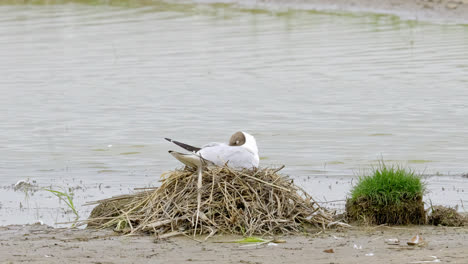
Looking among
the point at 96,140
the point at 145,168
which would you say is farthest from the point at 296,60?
the point at 145,168

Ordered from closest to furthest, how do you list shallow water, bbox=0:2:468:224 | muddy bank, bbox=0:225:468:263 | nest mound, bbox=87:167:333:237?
muddy bank, bbox=0:225:468:263
nest mound, bbox=87:167:333:237
shallow water, bbox=0:2:468:224

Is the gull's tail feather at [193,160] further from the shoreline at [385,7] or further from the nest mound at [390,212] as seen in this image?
the shoreline at [385,7]

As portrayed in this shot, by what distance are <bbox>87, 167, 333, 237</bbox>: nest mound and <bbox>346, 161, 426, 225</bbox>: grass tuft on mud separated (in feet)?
1.00

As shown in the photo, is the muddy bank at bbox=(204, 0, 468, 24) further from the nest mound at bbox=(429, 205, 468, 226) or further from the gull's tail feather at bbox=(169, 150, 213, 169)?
the gull's tail feather at bbox=(169, 150, 213, 169)

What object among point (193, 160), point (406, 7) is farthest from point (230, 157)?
point (406, 7)

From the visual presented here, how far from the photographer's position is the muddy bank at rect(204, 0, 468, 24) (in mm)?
23641

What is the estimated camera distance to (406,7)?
81.1ft

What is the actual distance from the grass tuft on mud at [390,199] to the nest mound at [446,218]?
13 centimetres

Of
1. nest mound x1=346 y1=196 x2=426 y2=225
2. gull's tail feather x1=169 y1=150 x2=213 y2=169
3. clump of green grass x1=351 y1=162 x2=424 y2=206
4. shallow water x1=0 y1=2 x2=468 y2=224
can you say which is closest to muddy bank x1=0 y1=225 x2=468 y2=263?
nest mound x1=346 y1=196 x2=426 y2=225

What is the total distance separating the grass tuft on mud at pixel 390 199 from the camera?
7070 mm

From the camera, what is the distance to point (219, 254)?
6195 millimetres

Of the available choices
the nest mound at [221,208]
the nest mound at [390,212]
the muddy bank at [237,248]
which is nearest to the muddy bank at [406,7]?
the nest mound at [390,212]

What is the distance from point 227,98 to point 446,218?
27.3 feet

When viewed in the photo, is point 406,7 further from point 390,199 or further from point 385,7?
point 390,199
